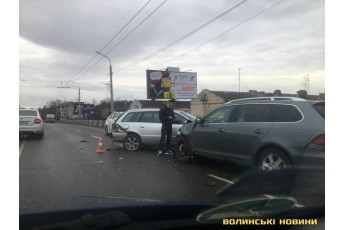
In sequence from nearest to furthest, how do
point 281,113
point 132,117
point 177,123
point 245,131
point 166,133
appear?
point 281,113 → point 245,131 → point 166,133 → point 177,123 → point 132,117

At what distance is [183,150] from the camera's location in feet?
29.0

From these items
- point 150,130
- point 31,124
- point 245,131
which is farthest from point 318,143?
point 31,124

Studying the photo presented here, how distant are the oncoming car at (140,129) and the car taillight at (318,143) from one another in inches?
239

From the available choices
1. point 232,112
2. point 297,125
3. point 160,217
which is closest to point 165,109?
point 232,112

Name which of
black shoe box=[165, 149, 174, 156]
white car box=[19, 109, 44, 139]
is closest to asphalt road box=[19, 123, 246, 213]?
black shoe box=[165, 149, 174, 156]

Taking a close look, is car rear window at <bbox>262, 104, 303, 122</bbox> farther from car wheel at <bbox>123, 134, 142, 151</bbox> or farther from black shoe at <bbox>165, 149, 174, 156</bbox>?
car wheel at <bbox>123, 134, 142, 151</bbox>

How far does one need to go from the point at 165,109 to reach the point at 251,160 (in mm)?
4409

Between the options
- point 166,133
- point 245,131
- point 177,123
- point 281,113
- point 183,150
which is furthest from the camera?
point 177,123

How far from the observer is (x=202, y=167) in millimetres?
7957

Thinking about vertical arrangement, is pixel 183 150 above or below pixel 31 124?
A: below

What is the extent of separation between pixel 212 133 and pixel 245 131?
3.78 feet

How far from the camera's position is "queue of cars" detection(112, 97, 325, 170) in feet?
17.2

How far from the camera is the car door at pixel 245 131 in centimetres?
617

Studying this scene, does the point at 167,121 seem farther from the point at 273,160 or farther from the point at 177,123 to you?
the point at 273,160
